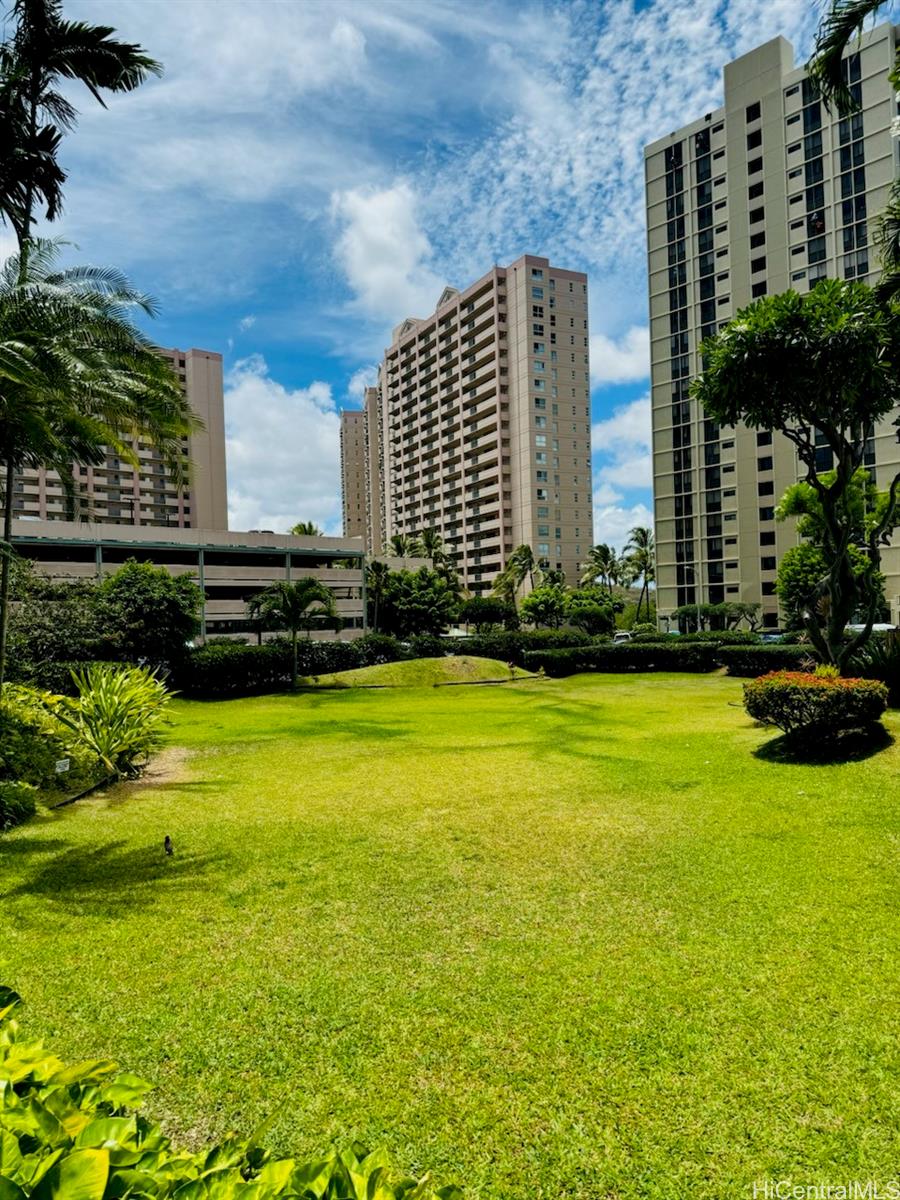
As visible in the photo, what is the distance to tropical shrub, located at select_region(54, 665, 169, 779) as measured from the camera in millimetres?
10922

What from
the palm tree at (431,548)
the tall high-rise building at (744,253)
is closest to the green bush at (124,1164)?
the tall high-rise building at (744,253)

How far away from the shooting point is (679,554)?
64.1 metres

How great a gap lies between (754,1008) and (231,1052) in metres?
3.06

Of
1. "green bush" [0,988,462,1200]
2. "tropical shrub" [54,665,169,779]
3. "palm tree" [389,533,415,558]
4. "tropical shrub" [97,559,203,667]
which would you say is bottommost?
"tropical shrub" [54,665,169,779]

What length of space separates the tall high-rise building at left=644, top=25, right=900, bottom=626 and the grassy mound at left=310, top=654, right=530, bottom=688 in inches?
1353

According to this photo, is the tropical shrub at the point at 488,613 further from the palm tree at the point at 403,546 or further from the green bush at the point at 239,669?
the green bush at the point at 239,669

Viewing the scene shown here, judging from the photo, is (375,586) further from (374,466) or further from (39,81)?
(374,466)

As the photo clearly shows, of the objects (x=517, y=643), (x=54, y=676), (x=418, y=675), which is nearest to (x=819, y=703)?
(x=418, y=675)

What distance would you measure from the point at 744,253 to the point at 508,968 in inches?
2706

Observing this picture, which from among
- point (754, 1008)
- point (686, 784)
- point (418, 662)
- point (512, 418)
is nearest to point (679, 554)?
point (512, 418)

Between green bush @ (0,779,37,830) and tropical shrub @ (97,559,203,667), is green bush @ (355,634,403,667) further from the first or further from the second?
green bush @ (0,779,37,830)

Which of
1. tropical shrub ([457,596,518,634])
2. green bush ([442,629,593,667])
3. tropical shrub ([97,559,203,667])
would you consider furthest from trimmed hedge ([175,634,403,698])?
tropical shrub ([457,596,518,634])

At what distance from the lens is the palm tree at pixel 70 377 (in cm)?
959

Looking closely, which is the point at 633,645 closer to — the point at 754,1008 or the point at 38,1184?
the point at 754,1008
